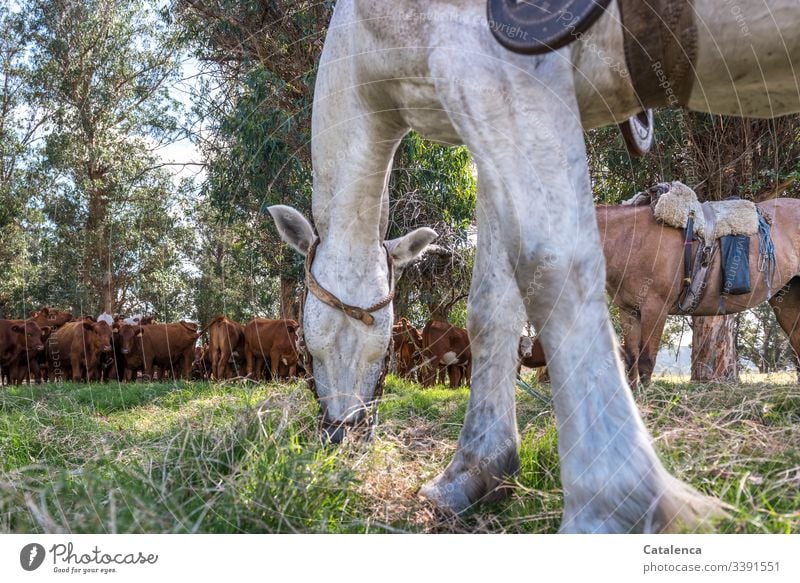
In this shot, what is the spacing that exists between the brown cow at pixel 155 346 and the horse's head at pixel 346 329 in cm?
1195

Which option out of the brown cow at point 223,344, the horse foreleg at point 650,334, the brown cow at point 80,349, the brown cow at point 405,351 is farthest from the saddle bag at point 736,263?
the brown cow at point 80,349

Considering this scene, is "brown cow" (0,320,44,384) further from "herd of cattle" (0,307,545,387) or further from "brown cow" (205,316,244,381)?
"brown cow" (205,316,244,381)

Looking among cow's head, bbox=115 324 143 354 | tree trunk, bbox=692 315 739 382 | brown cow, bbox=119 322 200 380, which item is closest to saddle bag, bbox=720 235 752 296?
tree trunk, bbox=692 315 739 382

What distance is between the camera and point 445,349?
470 inches

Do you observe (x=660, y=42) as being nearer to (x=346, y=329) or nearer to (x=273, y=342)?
(x=346, y=329)

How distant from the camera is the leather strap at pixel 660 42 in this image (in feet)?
7.18

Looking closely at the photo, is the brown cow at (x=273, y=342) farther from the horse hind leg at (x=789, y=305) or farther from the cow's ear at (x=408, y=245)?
the cow's ear at (x=408, y=245)

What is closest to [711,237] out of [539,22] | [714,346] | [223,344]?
[714,346]

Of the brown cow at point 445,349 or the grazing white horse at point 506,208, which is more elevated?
the grazing white horse at point 506,208

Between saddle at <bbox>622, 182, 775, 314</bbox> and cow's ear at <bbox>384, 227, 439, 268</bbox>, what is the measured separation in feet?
13.7

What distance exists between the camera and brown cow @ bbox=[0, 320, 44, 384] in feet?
46.4

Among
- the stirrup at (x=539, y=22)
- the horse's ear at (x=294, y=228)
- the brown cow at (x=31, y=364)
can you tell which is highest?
the stirrup at (x=539, y=22)

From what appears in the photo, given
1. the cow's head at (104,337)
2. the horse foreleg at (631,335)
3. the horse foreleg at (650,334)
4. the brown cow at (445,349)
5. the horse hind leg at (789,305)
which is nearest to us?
the horse foreleg at (650,334)

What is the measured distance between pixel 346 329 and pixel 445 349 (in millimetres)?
9018
